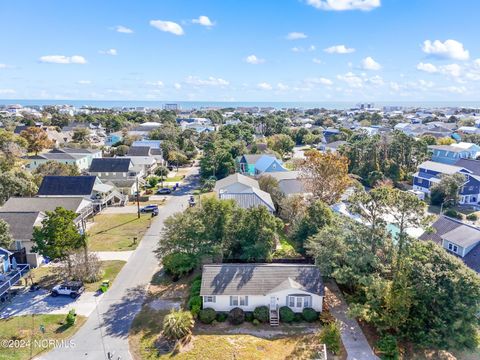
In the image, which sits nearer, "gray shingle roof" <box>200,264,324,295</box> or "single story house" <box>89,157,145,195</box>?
"gray shingle roof" <box>200,264,324,295</box>

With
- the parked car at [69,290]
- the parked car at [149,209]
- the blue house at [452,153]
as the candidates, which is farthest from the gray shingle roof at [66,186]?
the blue house at [452,153]

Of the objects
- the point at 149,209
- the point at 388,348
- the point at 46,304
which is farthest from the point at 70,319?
the point at 149,209

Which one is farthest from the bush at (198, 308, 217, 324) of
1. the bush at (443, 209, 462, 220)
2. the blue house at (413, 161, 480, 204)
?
the blue house at (413, 161, 480, 204)

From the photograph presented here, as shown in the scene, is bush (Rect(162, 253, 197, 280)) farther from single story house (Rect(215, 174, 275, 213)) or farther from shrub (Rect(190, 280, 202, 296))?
single story house (Rect(215, 174, 275, 213))

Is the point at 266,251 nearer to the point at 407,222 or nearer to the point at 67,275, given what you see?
the point at 407,222

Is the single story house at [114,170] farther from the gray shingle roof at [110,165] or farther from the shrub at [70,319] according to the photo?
the shrub at [70,319]

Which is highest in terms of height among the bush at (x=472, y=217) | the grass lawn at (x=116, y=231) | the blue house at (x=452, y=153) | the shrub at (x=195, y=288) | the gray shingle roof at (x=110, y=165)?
the blue house at (x=452, y=153)
